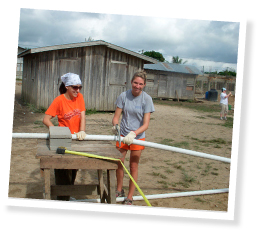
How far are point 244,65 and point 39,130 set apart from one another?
6.92 metres

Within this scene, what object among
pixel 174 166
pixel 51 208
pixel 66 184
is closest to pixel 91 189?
pixel 66 184

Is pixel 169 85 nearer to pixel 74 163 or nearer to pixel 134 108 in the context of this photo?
pixel 134 108

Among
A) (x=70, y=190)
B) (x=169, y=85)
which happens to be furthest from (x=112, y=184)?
(x=169, y=85)

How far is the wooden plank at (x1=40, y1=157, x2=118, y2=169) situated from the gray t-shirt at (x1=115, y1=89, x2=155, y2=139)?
2.95 ft

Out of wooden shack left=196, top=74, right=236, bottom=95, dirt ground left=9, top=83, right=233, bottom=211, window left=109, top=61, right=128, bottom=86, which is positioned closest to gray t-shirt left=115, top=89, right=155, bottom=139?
dirt ground left=9, top=83, right=233, bottom=211

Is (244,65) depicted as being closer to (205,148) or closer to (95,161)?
(95,161)

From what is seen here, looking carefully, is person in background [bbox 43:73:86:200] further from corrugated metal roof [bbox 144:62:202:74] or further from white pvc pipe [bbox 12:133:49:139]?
corrugated metal roof [bbox 144:62:202:74]

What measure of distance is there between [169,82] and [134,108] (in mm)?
22687

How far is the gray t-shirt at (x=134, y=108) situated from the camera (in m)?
3.33

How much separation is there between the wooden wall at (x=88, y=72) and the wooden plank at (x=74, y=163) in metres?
10.5

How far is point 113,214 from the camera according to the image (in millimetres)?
2480

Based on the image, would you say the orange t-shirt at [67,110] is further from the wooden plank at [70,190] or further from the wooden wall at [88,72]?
the wooden wall at [88,72]

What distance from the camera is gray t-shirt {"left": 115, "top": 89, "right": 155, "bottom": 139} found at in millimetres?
3328

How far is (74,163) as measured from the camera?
2.46 m
